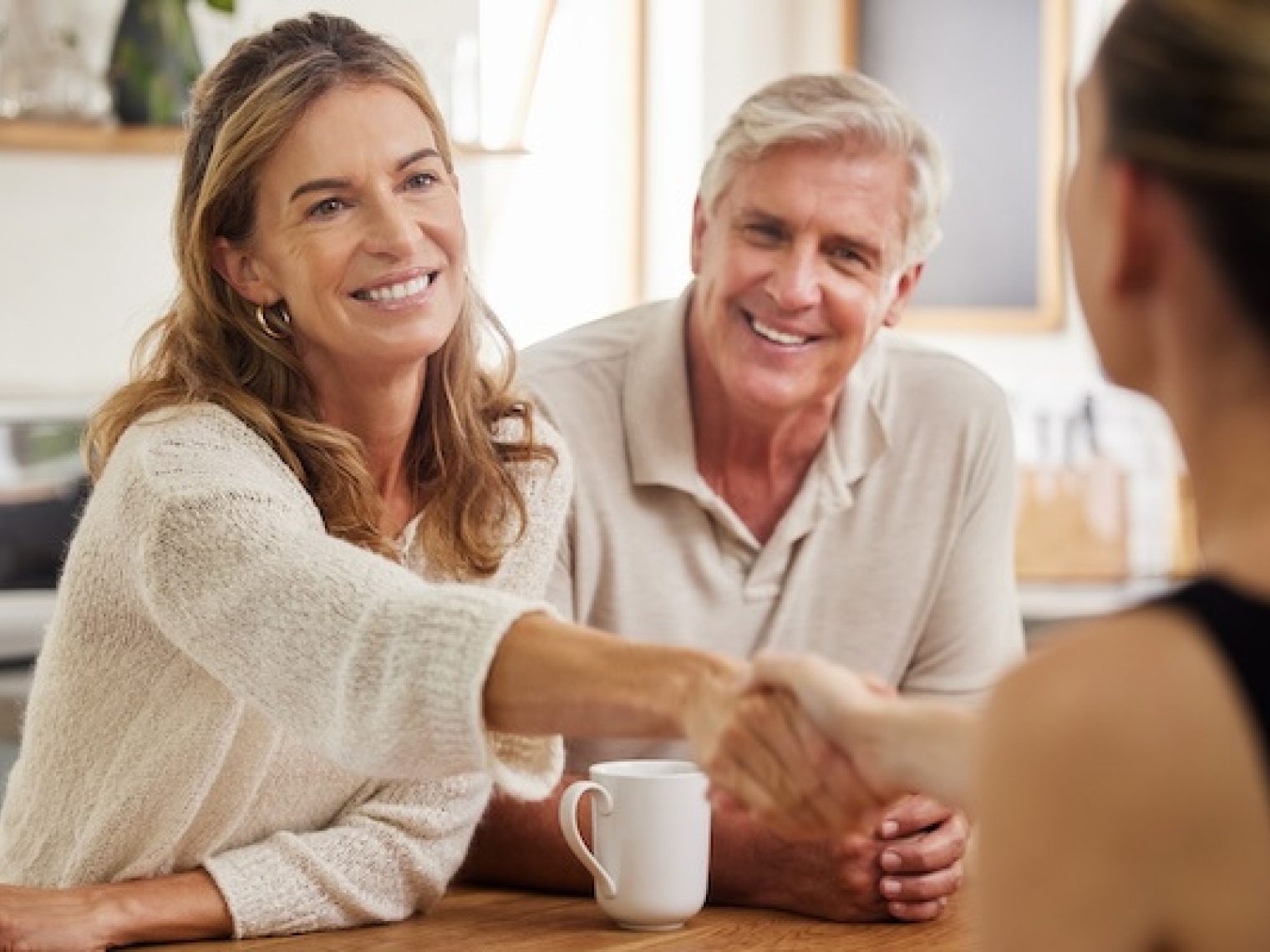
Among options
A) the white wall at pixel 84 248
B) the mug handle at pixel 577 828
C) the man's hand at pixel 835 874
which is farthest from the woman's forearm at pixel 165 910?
the white wall at pixel 84 248

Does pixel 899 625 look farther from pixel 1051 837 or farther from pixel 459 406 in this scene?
pixel 1051 837

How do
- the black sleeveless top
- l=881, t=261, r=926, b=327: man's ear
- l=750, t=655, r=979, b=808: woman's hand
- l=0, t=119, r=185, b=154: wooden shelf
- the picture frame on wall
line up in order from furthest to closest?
1. the picture frame on wall
2. l=0, t=119, r=185, b=154: wooden shelf
3. l=881, t=261, r=926, b=327: man's ear
4. l=750, t=655, r=979, b=808: woman's hand
5. the black sleeveless top

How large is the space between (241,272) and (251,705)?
406mm

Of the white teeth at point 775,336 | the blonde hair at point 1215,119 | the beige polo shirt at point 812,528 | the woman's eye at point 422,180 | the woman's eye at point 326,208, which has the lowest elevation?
the beige polo shirt at point 812,528

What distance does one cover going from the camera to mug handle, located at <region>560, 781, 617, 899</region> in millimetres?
1701

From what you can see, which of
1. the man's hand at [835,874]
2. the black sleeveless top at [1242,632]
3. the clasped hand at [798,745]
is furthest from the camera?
the man's hand at [835,874]

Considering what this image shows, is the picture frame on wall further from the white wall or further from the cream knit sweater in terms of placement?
the cream knit sweater

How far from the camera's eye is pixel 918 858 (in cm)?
180

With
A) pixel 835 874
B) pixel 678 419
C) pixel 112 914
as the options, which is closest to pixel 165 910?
pixel 112 914

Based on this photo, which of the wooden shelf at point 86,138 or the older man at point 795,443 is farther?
the wooden shelf at point 86,138

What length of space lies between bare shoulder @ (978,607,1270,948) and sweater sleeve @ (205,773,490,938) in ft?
2.96

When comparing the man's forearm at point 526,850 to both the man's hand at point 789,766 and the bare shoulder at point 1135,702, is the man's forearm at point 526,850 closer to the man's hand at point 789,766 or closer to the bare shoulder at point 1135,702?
the man's hand at point 789,766

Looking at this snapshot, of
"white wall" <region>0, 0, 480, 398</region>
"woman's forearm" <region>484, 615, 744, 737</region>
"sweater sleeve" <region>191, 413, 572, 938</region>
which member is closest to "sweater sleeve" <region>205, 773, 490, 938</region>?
"sweater sleeve" <region>191, 413, 572, 938</region>

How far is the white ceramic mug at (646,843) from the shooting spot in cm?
169
